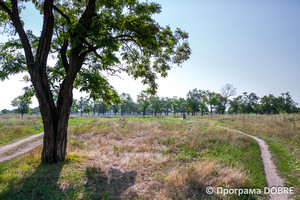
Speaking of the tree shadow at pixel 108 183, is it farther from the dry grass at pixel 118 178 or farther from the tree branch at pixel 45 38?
the tree branch at pixel 45 38

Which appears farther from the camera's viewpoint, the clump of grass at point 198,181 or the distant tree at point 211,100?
the distant tree at point 211,100

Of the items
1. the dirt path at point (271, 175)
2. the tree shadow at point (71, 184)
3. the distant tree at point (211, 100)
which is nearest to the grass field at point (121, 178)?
the tree shadow at point (71, 184)

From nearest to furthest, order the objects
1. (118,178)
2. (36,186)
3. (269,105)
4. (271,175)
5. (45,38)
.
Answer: (36,186), (118,178), (271,175), (45,38), (269,105)

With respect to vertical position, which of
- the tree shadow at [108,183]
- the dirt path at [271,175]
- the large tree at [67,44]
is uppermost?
the large tree at [67,44]

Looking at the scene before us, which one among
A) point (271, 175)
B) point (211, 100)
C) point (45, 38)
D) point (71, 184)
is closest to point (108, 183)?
point (71, 184)

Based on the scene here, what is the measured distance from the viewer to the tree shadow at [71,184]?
4472 mm

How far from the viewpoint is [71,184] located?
16.7 ft

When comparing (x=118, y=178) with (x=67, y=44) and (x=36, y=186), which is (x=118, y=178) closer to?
(x=36, y=186)

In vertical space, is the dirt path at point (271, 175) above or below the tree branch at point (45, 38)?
below

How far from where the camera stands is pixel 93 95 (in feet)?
24.4

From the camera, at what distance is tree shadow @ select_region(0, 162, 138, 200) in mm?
4472

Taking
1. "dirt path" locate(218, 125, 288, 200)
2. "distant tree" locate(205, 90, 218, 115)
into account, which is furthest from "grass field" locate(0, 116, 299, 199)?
"distant tree" locate(205, 90, 218, 115)

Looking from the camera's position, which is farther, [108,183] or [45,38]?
[45,38]

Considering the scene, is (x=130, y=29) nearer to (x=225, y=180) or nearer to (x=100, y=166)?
(x=100, y=166)
